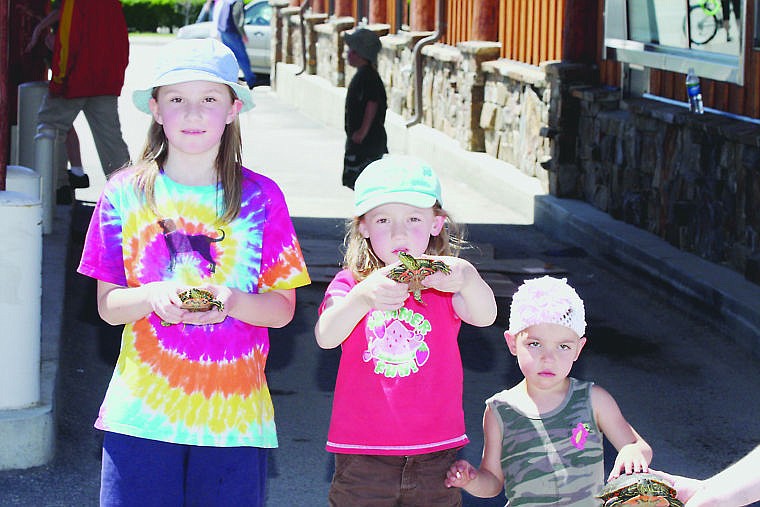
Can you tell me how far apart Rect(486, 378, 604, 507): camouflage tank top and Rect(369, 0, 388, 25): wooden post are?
54.0 feet

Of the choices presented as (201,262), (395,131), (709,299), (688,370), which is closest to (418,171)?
(201,262)

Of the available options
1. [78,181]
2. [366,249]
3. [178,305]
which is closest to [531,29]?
[78,181]

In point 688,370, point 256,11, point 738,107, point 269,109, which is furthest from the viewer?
point 256,11

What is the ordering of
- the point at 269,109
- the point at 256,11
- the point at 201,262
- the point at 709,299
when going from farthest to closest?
the point at 256,11 < the point at 269,109 < the point at 709,299 < the point at 201,262

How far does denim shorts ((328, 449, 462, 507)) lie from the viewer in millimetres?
3512

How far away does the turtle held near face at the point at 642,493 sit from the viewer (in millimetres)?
2934

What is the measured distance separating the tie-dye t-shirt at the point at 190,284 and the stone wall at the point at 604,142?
515 centimetres

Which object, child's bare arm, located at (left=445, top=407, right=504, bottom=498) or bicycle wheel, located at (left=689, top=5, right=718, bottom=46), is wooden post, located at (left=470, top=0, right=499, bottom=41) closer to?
bicycle wheel, located at (left=689, top=5, right=718, bottom=46)

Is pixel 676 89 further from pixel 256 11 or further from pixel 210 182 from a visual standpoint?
pixel 256 11

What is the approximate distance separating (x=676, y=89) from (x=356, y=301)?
22.5 feet

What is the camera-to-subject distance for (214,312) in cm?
319

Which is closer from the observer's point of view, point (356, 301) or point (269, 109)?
point (356, 301)

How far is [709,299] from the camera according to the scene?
312 inches

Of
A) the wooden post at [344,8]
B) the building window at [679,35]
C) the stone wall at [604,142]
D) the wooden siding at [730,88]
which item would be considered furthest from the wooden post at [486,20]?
the wooden post at [344,8]
